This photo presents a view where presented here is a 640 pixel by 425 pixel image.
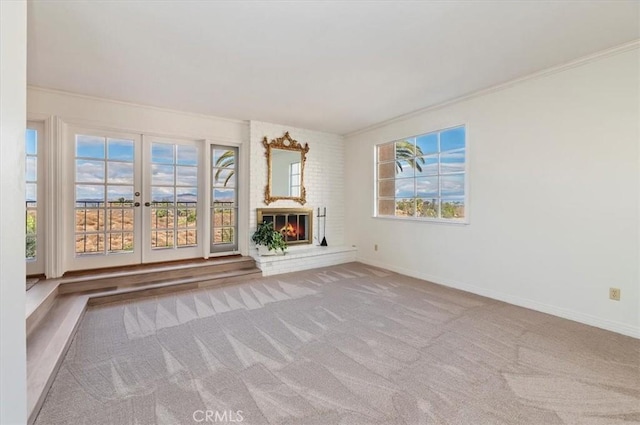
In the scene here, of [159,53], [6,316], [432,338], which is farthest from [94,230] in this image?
[432,338]

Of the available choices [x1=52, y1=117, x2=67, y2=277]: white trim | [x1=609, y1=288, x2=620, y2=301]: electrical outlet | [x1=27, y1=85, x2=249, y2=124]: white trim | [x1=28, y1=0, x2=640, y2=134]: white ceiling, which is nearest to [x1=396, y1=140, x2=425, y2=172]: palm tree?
[x1=28, y1=0, x2=640, y2=134]: white ceiling

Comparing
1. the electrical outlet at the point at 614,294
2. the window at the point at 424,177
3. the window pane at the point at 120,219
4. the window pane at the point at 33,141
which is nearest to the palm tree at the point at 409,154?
the window at the point at 424,177

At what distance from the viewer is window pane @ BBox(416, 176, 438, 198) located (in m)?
4.24

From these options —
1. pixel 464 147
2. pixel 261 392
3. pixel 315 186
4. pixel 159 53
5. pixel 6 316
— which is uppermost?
pixel 159 53

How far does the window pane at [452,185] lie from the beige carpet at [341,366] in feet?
4.94

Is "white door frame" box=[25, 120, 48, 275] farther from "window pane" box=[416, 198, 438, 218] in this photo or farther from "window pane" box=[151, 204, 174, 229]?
"window pane" box=[416, 198, 438, 218]

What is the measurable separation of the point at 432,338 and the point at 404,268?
2.18 meters

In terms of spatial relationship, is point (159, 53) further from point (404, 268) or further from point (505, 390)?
point (404, 268)

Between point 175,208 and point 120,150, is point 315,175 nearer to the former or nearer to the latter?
point 175,208

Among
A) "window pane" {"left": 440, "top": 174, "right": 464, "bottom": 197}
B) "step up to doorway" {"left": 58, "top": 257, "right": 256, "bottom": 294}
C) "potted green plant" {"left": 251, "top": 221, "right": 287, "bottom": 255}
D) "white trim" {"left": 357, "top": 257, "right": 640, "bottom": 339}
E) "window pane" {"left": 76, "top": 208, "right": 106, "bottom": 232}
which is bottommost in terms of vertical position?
"white trim" {"left": 357, "top": 257, "right": 640, "bottom": 339}

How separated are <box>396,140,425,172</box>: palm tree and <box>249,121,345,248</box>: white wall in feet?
4.64

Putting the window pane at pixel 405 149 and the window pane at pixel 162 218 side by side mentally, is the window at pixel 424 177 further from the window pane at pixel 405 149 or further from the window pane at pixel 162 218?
the window pane at pixel 162 218

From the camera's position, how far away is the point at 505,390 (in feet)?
5.99

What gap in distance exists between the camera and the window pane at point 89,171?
386cm
